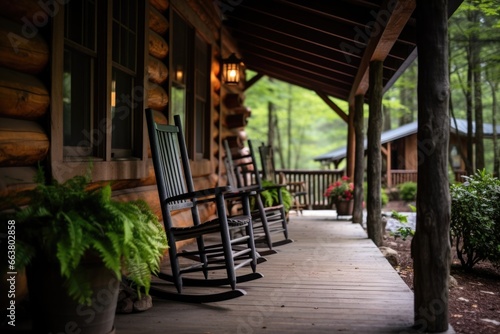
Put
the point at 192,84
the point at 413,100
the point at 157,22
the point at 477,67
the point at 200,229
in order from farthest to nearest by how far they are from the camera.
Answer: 1. the point at 413,100
2. the point at 477,67
3. the point at 192,84
4. the point at 157,22
5. the point at 200,229

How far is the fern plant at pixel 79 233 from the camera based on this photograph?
1854 mm

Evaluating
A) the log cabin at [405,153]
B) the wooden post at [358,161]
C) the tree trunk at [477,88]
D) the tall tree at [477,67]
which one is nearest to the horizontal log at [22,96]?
the wooden post at [358,161]

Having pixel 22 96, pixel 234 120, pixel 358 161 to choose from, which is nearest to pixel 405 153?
pixel 358 161

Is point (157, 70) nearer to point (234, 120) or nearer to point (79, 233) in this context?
point (79, 233)

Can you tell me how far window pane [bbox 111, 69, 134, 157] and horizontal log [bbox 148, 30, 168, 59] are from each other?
45 centimetres

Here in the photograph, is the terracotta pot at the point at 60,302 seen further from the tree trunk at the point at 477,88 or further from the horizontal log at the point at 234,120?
the tree trunk at the point at 477,88

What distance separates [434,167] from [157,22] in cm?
282

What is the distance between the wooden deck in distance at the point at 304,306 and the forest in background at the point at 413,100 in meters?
5.40

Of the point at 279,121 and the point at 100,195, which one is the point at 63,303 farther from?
the point at 279,121

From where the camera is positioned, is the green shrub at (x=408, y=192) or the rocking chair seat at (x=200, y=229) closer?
the rocking chair seat at (x=200, y=229)

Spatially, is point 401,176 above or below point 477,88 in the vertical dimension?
below

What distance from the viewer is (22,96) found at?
2.27 meters

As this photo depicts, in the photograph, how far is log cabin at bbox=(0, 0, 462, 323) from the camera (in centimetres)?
233

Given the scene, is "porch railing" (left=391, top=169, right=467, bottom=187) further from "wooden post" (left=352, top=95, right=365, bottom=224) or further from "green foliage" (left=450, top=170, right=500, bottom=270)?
"green foliage" (left=450, top=170, right=500, bottom=270)
